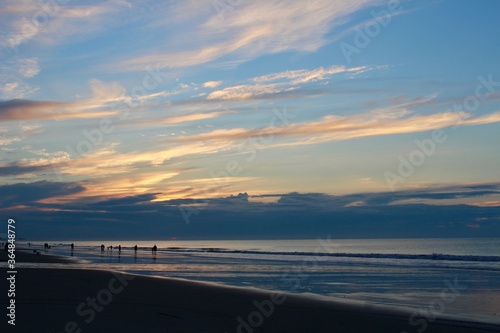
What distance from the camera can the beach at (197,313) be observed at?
12914mm

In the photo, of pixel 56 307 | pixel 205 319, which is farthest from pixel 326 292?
pixel 56 307

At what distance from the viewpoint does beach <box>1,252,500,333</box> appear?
42.4 feet

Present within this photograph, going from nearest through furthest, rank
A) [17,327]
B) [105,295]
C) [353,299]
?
[17,327]
[105,295]
[353,299]

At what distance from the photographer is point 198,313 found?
15477 mm

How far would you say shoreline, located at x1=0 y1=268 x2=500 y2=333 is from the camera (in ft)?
42.5

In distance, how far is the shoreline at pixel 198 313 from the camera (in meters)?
13.0

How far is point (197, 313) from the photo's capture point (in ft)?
50.7

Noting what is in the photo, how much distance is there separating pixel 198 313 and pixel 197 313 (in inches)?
1.3

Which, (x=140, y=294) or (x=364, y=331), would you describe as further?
(x=140, y=294)

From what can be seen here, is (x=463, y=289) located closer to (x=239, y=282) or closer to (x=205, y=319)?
(x=239, y=282)

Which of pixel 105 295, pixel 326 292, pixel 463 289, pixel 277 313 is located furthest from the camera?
pixel 463 289

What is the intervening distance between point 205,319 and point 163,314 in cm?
127

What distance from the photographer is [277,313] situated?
16375 mm

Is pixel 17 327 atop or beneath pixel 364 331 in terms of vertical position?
atop
